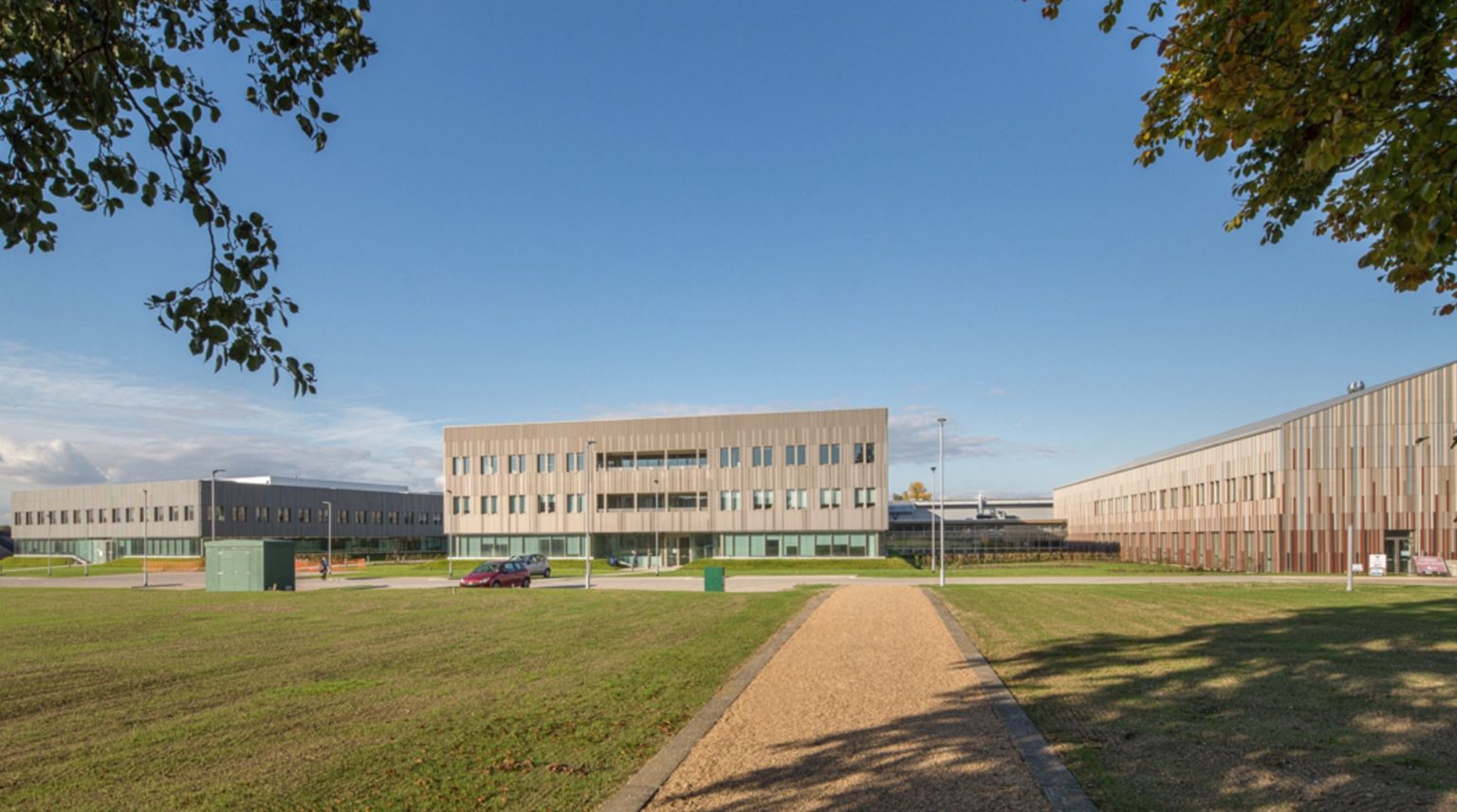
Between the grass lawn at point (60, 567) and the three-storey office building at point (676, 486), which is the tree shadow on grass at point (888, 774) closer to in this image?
the three-storey office building at point (676, 486)

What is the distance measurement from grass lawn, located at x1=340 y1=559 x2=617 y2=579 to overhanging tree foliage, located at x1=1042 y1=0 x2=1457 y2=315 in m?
48.2

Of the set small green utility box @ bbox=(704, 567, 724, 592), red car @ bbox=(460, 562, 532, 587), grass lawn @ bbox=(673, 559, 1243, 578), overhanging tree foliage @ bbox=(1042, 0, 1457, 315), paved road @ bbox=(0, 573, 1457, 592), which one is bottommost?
grass lawn @ bbox=(673, 559, 1243, 578)

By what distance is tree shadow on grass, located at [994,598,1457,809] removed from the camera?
7258mm

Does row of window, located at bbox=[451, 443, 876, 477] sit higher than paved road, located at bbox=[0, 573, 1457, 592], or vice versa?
row of window, located at bbox=[451, 443, 876, 477]

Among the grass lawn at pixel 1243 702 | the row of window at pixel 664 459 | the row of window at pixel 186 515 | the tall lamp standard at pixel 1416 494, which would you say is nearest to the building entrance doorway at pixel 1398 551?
the tall lamp standard at pixel 1416 494

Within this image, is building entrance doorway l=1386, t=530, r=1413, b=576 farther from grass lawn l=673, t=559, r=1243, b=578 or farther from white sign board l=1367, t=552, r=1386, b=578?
grass lawn l=673, t=559, r=1243, b=578

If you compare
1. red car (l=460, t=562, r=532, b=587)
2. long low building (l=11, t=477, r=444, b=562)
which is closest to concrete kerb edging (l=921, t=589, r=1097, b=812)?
red car (l=460, t=562, r=532, b=587)

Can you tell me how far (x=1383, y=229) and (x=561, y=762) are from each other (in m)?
9.62

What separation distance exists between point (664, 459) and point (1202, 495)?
121 ft

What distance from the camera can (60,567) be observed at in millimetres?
75500

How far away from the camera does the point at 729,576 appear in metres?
51.4

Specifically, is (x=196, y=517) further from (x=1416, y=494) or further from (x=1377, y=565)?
(x=1416, y=494)

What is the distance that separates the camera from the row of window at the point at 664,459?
2483 inches

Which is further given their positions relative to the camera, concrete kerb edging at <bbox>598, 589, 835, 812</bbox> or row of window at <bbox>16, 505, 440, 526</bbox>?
row of window at <bbox>16, 505, 440, 526</bbox>
